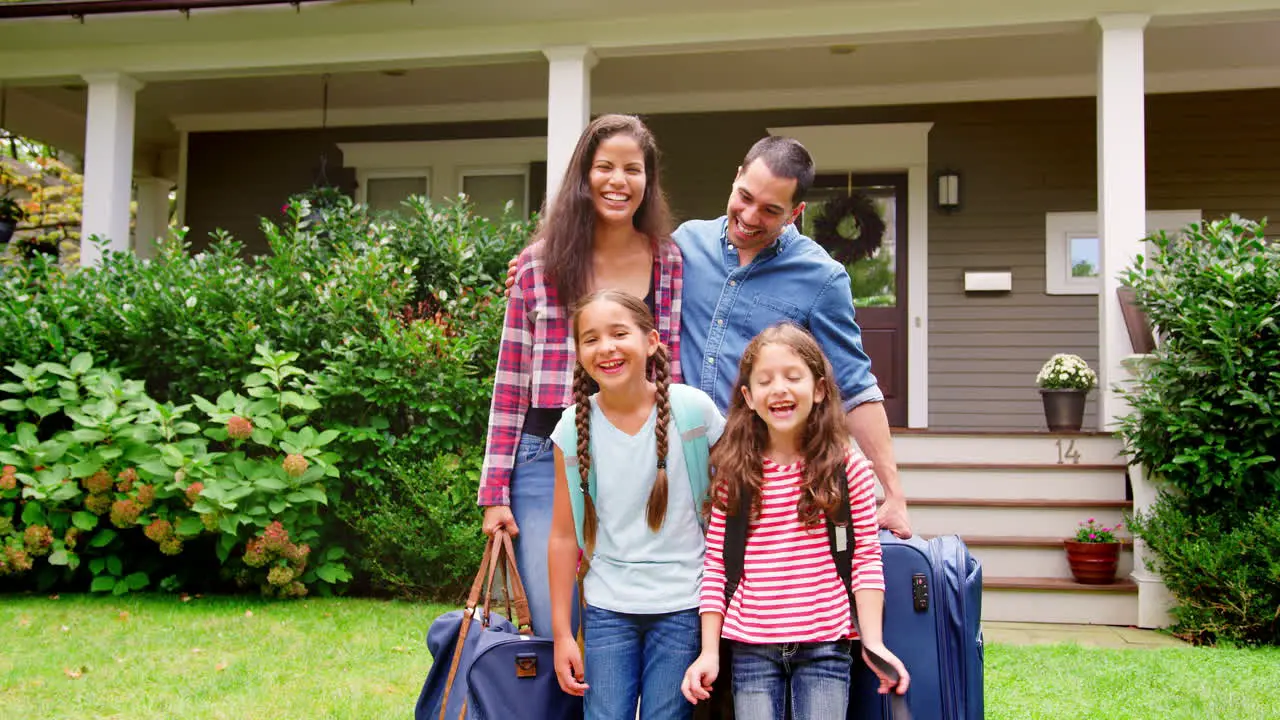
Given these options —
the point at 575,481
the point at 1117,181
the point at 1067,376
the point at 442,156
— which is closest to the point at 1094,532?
the point at 1067,376

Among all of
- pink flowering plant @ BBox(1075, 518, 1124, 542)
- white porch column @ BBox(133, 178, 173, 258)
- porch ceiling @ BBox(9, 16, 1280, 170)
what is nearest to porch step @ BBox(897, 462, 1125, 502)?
pink flowering plant @ BBox(1075, 518, 1124, 542)

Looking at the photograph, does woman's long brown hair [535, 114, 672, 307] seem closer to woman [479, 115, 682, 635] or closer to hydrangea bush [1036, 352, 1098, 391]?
woman [479, 115, 682, 635]

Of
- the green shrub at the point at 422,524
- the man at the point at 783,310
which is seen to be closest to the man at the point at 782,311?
the man at the point at 783,310

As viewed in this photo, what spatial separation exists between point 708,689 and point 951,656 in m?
0.46

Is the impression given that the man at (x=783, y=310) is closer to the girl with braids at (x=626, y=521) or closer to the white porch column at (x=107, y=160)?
the girl with braids at (x=626, y=521)

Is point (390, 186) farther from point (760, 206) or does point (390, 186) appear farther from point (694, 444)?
point (694, 444)

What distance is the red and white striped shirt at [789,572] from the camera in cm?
183

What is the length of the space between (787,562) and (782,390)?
1.02 ft

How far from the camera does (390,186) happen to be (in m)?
8.77

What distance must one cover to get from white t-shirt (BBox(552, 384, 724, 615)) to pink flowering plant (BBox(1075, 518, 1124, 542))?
3.92 m

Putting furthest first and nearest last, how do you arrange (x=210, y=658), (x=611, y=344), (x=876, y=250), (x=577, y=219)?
(x=876, y=250) < (x=210, y=658) < (x=577, y=219) < (x=611, y=344)

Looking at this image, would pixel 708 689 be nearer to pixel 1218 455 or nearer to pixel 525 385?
pixel 525 385

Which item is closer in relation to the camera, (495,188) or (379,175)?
(495,188)

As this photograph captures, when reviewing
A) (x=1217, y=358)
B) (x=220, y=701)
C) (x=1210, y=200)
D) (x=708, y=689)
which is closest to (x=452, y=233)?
(x=220, y=701)
